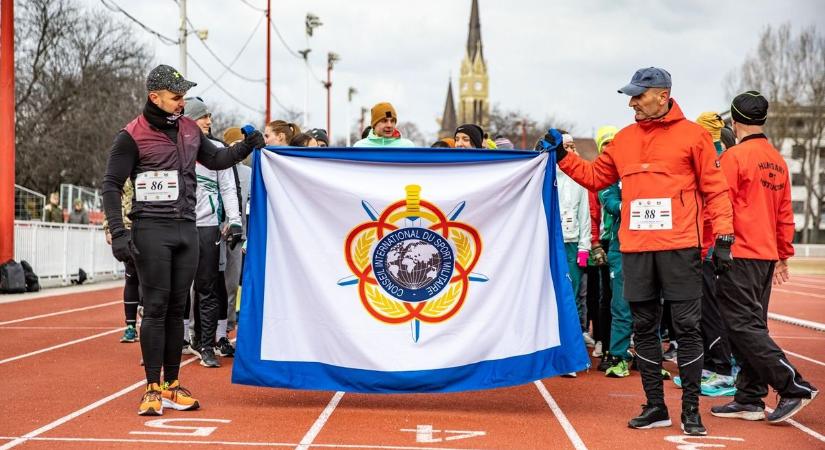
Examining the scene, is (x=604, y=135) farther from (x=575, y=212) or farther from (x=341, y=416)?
(x=341, y=416)

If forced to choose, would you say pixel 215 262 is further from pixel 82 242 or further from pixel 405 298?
pixel 82 242

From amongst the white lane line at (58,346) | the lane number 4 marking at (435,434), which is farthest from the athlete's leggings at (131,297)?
the lane number 4 marking at (435,434)

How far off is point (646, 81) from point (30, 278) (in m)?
14.8

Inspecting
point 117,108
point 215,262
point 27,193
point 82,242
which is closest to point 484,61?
point 117,108

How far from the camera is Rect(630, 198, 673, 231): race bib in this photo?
6004mm

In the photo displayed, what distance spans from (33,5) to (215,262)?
42675 mm

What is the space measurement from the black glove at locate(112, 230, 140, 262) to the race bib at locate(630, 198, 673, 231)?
306 centimetres

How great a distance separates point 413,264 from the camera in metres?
6.77

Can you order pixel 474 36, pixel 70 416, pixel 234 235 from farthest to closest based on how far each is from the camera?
1. pixel 474 36
2. pixel 234 235
3. pixel 70 416

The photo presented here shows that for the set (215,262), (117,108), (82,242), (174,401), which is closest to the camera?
(174,401)

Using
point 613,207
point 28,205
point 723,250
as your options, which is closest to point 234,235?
point 613,207

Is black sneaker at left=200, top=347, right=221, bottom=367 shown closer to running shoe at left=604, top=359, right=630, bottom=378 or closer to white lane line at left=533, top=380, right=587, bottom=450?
white lane line at left=533, top=380, right=587, bottom=450

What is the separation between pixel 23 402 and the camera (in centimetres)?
671

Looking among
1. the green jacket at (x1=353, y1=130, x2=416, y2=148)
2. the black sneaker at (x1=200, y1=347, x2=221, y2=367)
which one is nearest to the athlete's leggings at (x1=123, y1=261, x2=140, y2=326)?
the black sneaker at (x1=200, y1=347, x2=221, y2=367)
